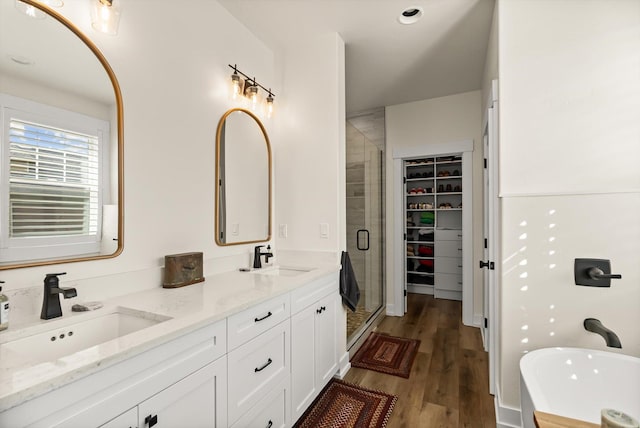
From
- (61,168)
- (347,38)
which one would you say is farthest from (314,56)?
(61,168)

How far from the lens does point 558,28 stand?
1.77 m

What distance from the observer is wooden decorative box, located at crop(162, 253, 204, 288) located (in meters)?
1.63

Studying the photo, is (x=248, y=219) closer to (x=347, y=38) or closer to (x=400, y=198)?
(x=347, y=38)

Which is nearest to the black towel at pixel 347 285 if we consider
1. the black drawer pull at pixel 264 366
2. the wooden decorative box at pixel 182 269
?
the black drawer pull at pixel 264 366

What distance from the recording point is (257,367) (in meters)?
1.46

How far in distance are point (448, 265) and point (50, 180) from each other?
476 cm

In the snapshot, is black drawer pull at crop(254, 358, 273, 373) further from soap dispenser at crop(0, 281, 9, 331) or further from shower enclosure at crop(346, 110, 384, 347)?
shower enclosure at crop(346, 110, 384, 347)

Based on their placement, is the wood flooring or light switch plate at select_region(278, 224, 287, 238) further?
light switch plate at select_region(278, 224, 287, 238)

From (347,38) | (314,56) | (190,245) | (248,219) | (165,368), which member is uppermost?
(347,38)

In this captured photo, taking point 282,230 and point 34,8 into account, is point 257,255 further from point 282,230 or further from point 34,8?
point 34,8

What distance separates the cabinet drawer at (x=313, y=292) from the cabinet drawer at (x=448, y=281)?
294 centimetres

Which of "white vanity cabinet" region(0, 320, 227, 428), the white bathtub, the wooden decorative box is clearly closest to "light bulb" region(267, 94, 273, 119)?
the wooden decorative box

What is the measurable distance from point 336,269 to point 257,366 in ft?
3.40

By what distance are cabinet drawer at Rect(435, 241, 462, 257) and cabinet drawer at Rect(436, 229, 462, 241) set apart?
2.5 inches
